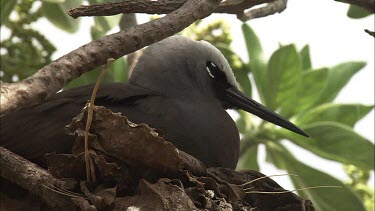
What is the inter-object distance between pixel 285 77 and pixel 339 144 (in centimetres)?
30

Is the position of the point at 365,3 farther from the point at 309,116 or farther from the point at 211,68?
the point at 309,116

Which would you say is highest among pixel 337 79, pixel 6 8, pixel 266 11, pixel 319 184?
pixel 6 8

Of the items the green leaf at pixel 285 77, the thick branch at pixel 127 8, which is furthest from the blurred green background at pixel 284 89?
the thick branch at pixel 127 8

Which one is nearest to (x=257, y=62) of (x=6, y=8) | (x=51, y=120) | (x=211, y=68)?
(x=211, y=68)

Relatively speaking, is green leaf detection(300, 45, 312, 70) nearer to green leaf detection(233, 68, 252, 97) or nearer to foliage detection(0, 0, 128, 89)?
green leaf detection(233, 68, 252, 97)

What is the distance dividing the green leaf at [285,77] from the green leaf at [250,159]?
17cm

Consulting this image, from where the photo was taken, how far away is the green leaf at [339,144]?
108 inches

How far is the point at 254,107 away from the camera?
103 inches

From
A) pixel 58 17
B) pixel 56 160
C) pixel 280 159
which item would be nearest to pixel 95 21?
pixel 58 17

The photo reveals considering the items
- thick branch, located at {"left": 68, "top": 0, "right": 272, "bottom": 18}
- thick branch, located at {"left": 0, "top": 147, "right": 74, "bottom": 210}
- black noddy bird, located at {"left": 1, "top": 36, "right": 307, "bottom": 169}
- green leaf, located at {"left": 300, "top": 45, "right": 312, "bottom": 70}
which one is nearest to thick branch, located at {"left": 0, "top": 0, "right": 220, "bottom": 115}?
thick branch, located at {"left": 68, "top": 0, "right": 272, "bottom": 18}

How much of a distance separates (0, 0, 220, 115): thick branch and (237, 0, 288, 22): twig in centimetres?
46

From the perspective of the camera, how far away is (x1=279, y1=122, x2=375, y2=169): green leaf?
2.74 metres

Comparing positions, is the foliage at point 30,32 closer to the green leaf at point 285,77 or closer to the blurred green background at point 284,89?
the blurred green background at point 284,89

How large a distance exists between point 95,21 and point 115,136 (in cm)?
104
